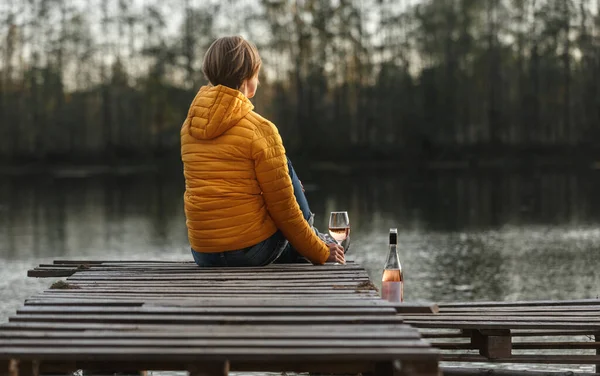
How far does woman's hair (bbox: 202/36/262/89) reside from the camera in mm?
4680

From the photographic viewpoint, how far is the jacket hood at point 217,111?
15.3 ft

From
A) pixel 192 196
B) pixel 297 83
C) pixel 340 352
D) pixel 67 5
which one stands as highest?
pixel 67 5

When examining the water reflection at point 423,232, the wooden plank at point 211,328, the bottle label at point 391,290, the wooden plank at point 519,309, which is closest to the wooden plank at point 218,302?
the wooden plank at point 211,328

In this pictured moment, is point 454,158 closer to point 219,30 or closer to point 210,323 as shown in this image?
point 219,30

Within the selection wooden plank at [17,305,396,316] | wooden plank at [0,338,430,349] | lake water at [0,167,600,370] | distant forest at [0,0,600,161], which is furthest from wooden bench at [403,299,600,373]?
distant forest at [0,0,600,161]

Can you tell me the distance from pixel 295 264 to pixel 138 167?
63880 millimetres

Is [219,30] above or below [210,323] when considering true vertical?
above

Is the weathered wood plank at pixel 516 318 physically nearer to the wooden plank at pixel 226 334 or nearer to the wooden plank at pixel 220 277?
the wooden plank at pixel 220 277

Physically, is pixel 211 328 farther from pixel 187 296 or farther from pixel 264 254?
pixel 264 254

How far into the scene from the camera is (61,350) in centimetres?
309

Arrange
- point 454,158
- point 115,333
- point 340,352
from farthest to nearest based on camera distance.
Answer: point 454,158, point 115,333, point 340,352

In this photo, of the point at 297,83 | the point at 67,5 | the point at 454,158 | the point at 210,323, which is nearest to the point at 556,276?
the point at 210,323

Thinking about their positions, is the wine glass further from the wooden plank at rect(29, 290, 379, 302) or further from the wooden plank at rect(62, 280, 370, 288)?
the wooden plank at rect(29, 290, 379, 302)

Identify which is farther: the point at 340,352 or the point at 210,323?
the point at 210,323
